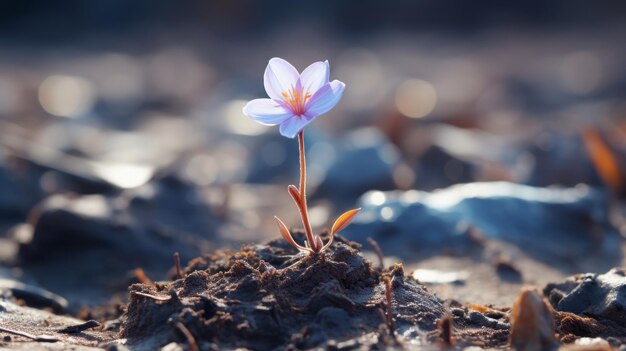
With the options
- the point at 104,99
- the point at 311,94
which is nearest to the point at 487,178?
the point at 311,94

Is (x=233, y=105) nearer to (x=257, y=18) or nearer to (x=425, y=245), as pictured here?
(x=425, y=245)

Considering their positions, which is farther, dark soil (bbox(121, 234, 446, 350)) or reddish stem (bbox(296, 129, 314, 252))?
reddish stem (bbox(296, 129, 314, 252))

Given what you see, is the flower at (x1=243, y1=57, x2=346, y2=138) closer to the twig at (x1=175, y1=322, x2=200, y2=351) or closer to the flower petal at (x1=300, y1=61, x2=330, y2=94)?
the flower petal at (x1=300, y1=61, x2=330, y2=94)

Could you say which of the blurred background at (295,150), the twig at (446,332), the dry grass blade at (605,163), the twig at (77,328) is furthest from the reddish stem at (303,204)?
the dry grass blade at (605,163)

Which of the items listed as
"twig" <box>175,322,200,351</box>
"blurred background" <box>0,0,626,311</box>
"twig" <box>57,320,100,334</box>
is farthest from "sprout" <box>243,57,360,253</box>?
"blurred background" <box>0,0,626,311</box>

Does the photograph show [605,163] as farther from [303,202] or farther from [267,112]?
[267,112]

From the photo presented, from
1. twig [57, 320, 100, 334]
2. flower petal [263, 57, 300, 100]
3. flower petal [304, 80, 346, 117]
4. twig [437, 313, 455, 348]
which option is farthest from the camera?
twig [57, 320, 100, 334]

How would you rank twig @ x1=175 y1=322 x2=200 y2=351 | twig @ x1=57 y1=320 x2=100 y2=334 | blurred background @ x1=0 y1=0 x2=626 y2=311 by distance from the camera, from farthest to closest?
blurred background @ x1=0 y1=0 x2=626 y2=311
twig @ x1=57 y1=320 x2=100 y2=334
twig @ x1=175 y1=322 x2=200 y2=351

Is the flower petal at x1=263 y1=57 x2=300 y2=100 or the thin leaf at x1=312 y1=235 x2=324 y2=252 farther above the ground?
the flower petal at x1=263 y1=57 x2=300 y2=100
